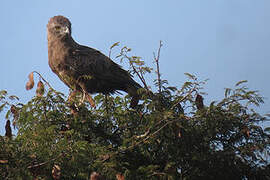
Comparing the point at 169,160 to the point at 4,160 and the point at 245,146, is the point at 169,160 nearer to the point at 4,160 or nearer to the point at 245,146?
the point at 245,146

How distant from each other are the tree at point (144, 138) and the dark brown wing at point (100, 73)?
2373 mm

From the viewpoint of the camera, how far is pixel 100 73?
8.83 m

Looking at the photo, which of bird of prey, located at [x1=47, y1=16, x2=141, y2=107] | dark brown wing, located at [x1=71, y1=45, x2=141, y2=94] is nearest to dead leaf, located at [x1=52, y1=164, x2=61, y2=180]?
bird of prey, located at [x1=47, y1=16, x2=141, y2=107]

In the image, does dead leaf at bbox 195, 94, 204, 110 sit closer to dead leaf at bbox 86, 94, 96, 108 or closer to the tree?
the tree

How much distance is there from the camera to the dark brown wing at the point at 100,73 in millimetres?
8695

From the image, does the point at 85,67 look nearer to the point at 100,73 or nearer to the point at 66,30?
the point at 100,73

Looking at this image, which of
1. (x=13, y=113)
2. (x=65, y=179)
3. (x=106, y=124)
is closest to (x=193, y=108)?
(x=106, y=124)

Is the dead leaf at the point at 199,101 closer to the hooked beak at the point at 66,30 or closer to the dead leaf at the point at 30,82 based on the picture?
the dead leaf at the point at 30,82

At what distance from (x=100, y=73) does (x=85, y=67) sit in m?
0.33

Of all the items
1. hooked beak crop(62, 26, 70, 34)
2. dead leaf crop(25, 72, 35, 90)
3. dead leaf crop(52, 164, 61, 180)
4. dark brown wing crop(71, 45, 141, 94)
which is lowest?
dead leaf crop(52, 164, 61, 180)

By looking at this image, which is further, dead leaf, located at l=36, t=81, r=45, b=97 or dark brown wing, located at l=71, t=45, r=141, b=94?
dark brown wing, located at l=71, t=45, r=141, b=94

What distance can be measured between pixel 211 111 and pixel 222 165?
69cm

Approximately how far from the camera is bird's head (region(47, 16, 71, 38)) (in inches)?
360

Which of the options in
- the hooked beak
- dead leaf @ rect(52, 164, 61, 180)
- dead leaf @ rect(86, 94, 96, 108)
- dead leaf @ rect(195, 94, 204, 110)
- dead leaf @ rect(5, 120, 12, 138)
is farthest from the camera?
the hooked beak
